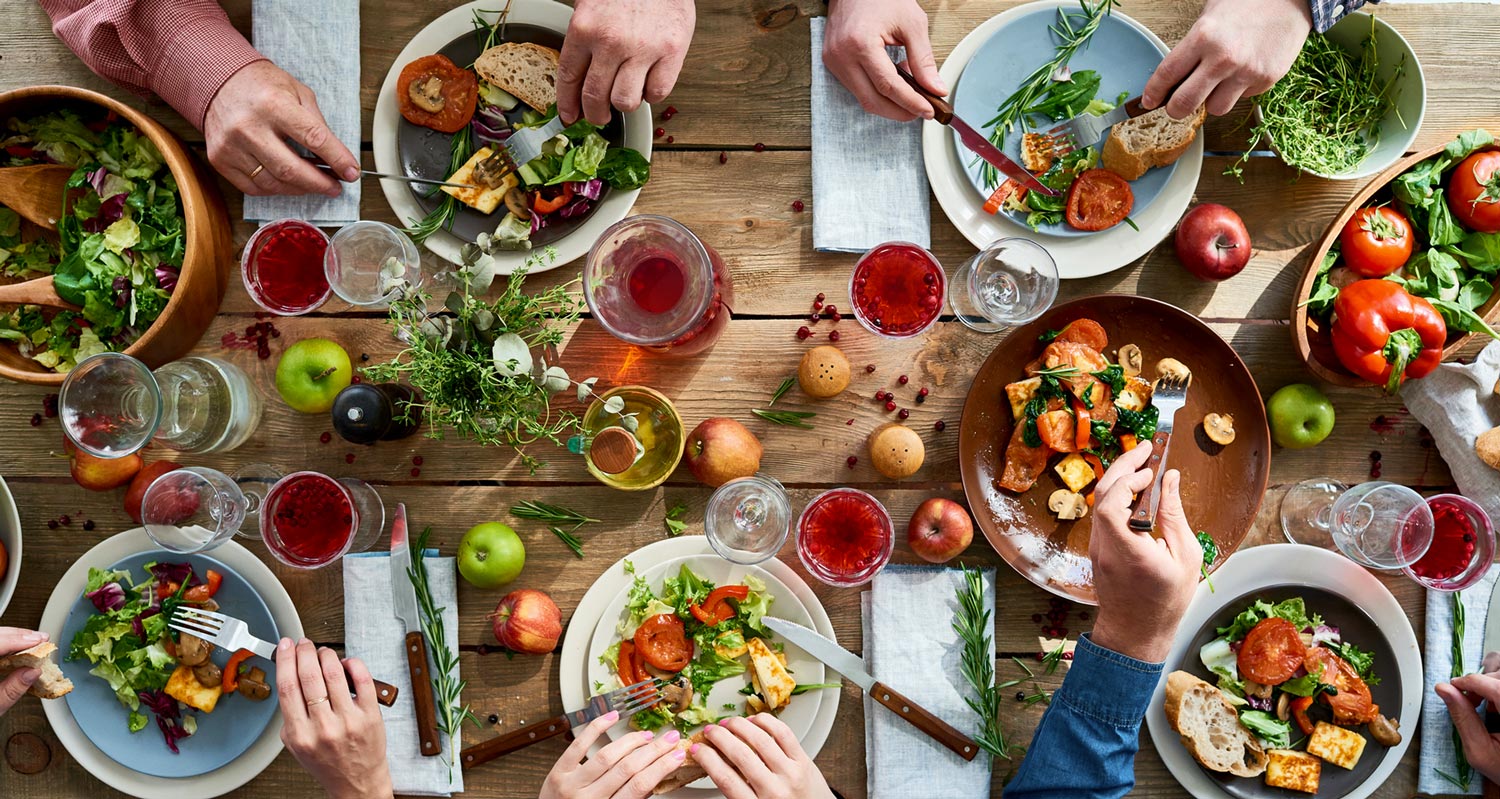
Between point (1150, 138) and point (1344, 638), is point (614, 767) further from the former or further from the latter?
point (1150, 138)

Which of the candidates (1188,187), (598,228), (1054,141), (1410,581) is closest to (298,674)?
(598,228)

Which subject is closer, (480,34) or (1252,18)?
(1252,18)

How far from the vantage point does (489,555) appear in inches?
86.7

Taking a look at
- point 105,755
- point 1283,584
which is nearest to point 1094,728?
point 1283,584

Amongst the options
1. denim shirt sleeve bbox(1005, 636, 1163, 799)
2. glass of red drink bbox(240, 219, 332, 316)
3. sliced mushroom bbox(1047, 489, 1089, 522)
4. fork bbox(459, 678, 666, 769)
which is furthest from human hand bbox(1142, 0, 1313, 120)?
glass of red drink bbox(240, 219, 332, 316)

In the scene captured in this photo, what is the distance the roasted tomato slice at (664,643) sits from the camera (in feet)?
7.22

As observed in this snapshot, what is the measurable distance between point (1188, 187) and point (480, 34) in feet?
5.58

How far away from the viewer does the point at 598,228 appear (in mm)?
2211

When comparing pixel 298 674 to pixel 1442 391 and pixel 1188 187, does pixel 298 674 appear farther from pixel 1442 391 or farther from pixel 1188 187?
pixel 1442 391

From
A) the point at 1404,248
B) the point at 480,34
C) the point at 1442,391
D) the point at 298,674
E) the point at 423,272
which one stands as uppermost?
the point at 480,34

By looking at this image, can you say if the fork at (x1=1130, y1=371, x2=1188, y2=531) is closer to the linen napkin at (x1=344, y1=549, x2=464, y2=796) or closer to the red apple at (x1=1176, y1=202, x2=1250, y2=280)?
the red apple at (x1=1176, y1=202, x2=1250, y2=280)

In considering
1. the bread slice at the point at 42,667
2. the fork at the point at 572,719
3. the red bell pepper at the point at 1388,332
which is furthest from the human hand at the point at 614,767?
the red bell pepper at the point at 1388,332

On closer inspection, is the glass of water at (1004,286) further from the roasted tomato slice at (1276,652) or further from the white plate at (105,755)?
the white plate at (105,755)

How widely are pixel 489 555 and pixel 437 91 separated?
3.56 feet
